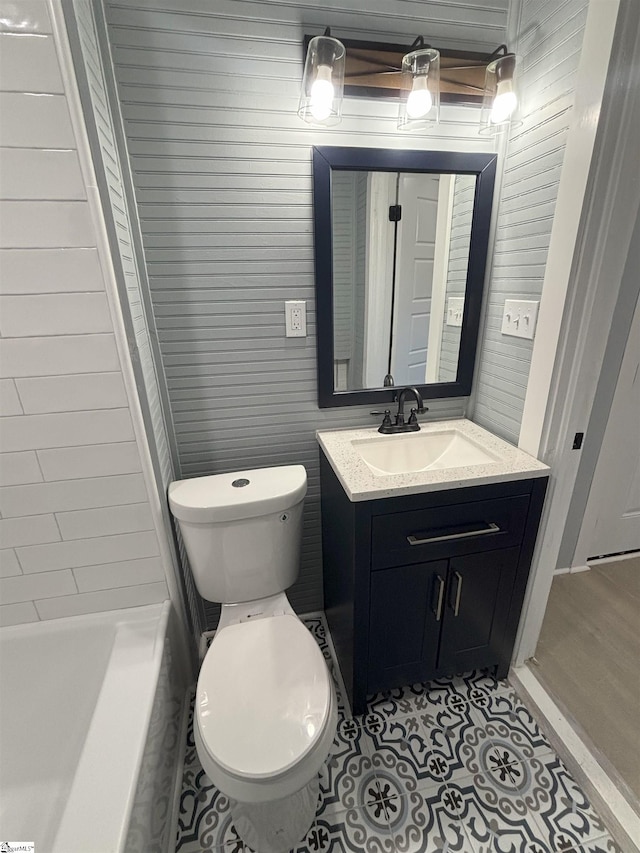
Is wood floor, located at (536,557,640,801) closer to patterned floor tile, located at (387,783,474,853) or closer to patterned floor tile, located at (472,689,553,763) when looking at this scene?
patterned floor tile, located at (472,689,553,763)

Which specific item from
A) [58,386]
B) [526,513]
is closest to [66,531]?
[58,386]

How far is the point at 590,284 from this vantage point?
1.03m

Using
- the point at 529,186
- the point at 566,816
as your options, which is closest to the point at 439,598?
the point at 566,816

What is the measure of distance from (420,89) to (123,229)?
0.93 meters

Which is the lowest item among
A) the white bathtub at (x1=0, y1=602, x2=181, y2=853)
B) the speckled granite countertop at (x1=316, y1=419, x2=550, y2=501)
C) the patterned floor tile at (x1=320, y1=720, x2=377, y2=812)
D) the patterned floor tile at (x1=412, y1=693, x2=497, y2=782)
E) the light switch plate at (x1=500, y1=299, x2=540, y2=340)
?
the patterned floor tile at (x1=320, y1=720, x2=377, y2=812)

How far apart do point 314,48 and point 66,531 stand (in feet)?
4.92

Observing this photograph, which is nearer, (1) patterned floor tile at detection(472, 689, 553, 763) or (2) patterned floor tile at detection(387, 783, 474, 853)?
(2) patterned floor tile at detection(387, 783, 474, 853)

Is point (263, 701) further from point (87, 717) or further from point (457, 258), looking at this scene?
point (457, 258)

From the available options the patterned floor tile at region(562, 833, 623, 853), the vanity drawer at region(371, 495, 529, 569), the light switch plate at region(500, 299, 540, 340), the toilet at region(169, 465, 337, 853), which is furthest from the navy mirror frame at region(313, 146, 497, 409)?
the patterned floor tile at region(562, 833, 623, 853)

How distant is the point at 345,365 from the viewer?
55.6 inches

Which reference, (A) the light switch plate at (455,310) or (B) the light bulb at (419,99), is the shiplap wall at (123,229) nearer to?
(B) the light bulb at (419,99)

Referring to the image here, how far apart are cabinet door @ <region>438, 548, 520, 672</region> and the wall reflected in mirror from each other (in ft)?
2.21

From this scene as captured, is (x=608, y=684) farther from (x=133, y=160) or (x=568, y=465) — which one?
(x=133, y=160)

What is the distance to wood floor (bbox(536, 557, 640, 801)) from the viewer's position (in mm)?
1256
